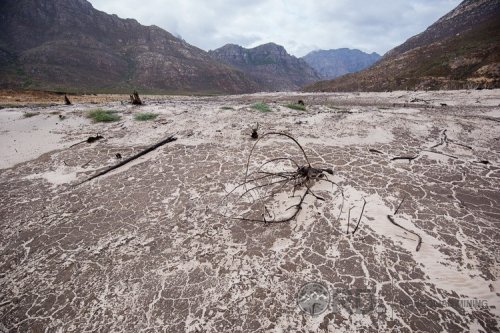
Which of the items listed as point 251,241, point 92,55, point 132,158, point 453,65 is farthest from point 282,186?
point 92,55

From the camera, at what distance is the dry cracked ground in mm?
2752

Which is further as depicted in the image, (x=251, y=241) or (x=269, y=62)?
(x=269, y=62)

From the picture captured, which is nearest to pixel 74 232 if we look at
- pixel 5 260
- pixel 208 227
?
pixel 5 260

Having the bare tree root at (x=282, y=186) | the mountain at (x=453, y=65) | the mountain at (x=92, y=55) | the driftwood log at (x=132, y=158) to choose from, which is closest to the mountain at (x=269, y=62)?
the mountain at (x=92, y=55)

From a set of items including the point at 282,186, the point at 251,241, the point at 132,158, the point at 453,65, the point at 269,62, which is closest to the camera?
the point at 251,241

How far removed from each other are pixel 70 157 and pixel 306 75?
151 m

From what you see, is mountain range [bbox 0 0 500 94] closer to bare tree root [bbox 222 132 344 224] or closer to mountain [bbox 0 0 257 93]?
mountain [bbox 0 0 257 93]

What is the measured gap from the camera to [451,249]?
333 centimetres

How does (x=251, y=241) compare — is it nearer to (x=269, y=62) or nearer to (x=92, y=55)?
(x=92, y=55)

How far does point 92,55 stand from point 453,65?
68.1 meters

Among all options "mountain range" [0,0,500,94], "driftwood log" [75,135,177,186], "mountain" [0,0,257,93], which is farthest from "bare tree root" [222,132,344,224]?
"mountain" [0,0,257,93]

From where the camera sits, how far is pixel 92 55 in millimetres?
62312

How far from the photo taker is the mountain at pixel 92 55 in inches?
2030

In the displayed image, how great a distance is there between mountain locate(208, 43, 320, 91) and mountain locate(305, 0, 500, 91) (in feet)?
279
